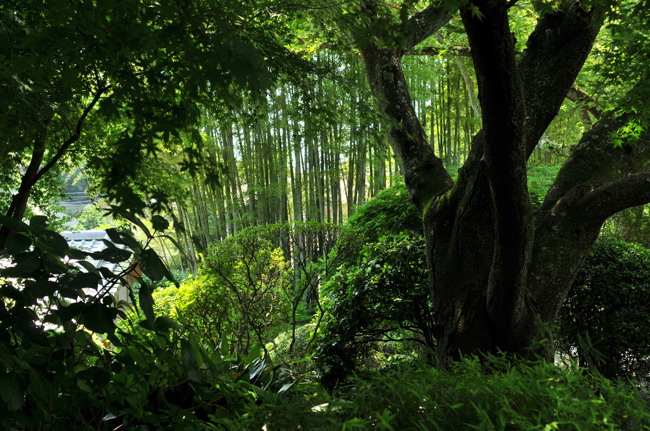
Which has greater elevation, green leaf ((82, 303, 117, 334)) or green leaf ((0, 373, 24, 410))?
green leaf ((82, 303, 117, 334))

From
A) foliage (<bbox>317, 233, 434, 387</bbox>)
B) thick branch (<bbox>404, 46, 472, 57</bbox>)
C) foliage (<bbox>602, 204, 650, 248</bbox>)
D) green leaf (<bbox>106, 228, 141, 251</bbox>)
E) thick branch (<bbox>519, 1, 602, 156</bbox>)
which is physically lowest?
foliage (<bbox>602, 204, 650, 248</bbox>)

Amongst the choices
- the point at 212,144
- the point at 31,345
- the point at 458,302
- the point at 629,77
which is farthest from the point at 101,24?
the point at 212,144

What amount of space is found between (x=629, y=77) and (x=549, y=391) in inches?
97.8

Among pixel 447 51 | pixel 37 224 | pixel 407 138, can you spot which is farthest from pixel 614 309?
pixel 37 224

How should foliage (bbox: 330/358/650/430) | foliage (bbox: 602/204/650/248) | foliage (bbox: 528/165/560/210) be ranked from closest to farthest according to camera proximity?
foliage (bbox: 330/358/650/430)
foliage (bbox: 528/165/560/210)
foliage (bbox: 602/204/650/248)

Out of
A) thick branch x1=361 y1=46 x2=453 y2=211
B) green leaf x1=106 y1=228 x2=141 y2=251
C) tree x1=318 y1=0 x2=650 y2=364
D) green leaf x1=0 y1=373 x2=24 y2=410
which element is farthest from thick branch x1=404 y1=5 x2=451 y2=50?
green leaf x1=0 y1=373 x2=24 y2=410

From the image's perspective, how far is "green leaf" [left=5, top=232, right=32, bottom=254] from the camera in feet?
3.47

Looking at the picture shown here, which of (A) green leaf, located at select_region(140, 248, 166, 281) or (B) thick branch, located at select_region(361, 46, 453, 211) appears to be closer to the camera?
(A) green leaf, located at select_region(140, 248, 166, 281)

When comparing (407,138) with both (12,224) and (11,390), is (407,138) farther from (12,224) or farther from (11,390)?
(11,390)

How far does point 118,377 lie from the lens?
126 centimetres

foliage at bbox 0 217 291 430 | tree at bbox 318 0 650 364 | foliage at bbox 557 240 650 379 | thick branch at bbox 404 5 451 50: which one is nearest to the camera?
foliage at bbox 0 217 291 430

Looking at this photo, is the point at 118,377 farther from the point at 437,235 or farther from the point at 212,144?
the point at 212,144

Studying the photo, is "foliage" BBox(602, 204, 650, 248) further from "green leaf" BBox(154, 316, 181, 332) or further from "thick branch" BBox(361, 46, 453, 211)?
"green leaf" BBox(154, 316, 181, 332)

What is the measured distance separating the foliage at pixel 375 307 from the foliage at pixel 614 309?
1399mm
